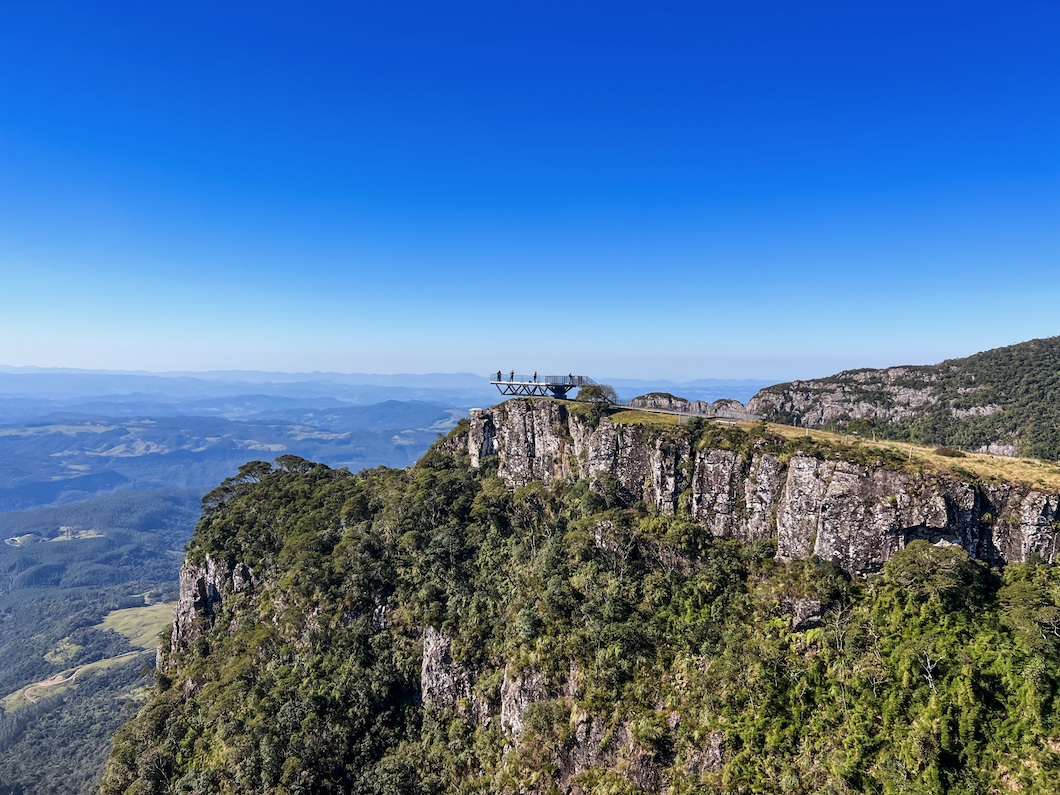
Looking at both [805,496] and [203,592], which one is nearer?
[805,496]

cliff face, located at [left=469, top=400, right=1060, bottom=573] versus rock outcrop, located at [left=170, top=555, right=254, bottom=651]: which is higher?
cliff face, located at [left=469, top=400, right=1060, bottom=573]

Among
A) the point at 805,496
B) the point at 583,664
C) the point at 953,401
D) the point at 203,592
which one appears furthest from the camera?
the point at 953,401

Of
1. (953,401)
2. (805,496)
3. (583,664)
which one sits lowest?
(583,664)

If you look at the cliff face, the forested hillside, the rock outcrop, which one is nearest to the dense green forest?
the rock outcrop

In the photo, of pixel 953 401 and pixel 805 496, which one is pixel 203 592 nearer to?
pixel 805 496

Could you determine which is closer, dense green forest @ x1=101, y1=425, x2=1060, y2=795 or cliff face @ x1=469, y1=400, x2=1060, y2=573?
dense green forest @ x1=101, y1=425, x2=1060, y2=795

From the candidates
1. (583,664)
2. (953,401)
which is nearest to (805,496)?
(583,664)

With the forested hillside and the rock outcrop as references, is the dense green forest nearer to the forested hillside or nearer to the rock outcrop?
the rock outcrop
